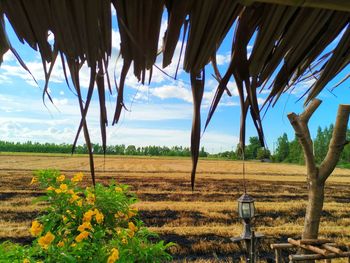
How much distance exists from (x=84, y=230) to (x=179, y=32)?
1.48 metres

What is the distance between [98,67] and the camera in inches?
25.6

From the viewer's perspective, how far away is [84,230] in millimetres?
1895

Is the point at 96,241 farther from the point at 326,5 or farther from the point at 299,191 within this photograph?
the point at 299,191

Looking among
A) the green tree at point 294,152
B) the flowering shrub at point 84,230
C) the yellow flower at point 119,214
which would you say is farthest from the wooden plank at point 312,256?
the green tree at point 294,152

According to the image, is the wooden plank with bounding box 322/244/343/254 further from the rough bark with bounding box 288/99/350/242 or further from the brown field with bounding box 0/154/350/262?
the brown field with bounding box 0/154/350/262

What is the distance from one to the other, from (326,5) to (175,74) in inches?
10.0

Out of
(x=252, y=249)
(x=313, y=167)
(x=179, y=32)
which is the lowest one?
(x=252, y=249)

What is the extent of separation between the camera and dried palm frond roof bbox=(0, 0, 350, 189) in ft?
1.93

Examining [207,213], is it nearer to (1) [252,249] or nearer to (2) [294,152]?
(1) [252,249]

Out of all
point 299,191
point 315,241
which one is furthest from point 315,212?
point 299,191

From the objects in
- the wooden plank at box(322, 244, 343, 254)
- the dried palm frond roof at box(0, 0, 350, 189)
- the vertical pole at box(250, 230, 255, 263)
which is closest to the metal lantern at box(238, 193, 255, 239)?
the vertical pole at box(250, 230, 255, 263)

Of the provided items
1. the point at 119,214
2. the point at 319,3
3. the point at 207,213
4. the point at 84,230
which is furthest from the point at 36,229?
the point at 207,213

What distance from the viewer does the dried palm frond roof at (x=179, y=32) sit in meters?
0.59

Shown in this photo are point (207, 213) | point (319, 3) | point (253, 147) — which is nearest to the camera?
point (319, 3)
